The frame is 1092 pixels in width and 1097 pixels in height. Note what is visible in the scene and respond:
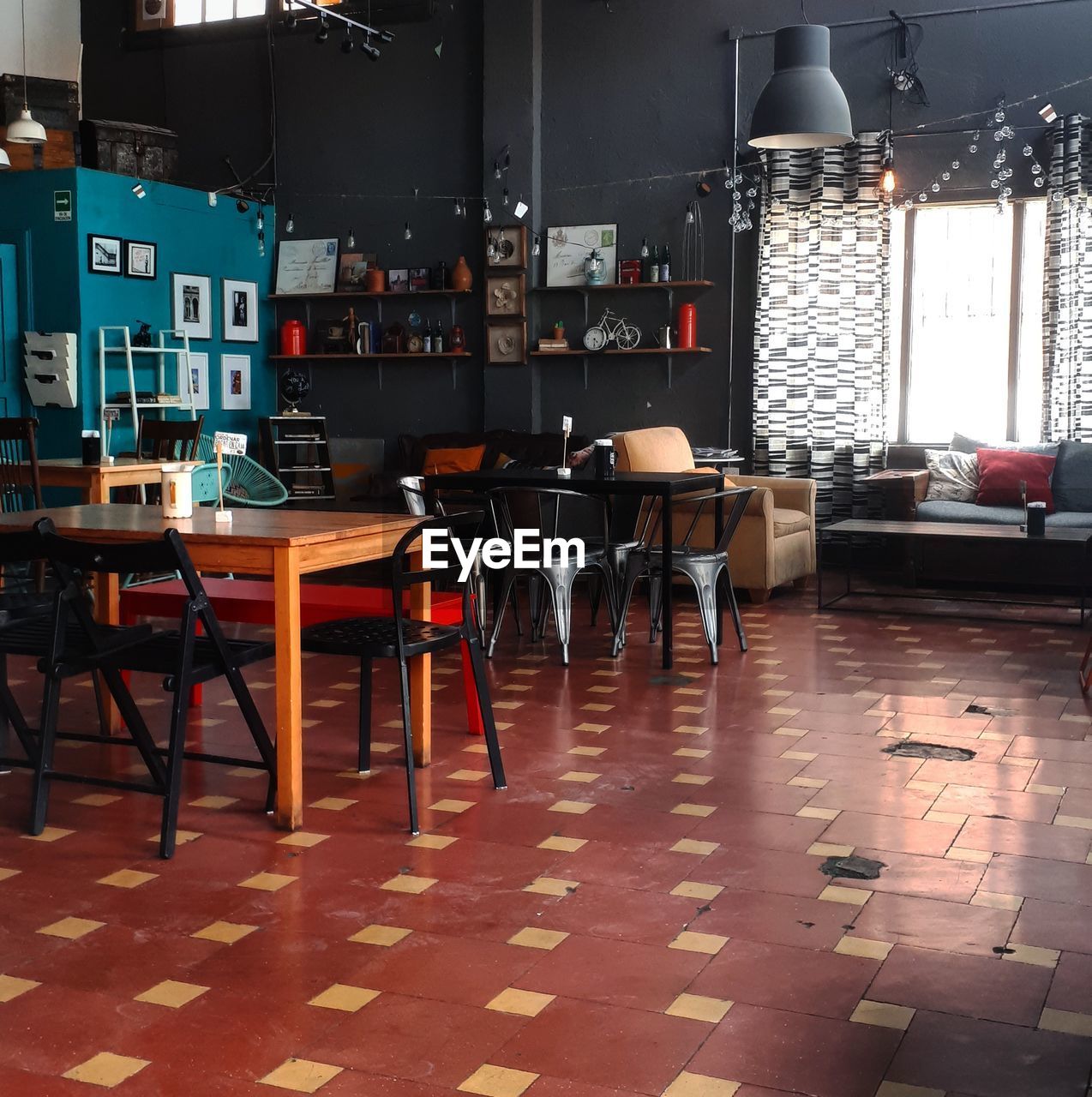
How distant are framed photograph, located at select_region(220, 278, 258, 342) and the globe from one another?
377 millimetres

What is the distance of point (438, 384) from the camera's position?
9.71 meters

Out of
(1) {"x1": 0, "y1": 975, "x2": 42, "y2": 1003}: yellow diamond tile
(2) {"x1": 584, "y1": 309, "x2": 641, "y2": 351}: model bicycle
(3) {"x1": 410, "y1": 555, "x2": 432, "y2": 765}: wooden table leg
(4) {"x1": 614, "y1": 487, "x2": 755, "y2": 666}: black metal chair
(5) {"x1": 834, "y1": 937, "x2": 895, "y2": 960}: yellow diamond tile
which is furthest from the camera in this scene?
(2) {"x1": 584, "y1": 309, "x2": 641, "y2": 351}: model bicycle

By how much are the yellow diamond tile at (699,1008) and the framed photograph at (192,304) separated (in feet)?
25.3

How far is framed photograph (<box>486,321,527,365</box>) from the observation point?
9.26 meters

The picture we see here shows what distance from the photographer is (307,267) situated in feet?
32.7

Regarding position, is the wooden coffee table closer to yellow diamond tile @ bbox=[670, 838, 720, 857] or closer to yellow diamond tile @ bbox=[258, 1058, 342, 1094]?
yellow diamond tile @ bbox=[670, 838, 720, 857]

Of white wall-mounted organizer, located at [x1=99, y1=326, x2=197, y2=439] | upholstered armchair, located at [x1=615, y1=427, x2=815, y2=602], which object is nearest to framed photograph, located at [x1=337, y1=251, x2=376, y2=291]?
white wall-mounted organizer, located at [x1=99, y1=326, x2=197, y2=439]

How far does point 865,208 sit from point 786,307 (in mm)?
793

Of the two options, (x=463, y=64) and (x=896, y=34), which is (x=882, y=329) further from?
(x=463, y=64)

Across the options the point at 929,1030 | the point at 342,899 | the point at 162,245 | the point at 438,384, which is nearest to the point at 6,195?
the point at 162,245

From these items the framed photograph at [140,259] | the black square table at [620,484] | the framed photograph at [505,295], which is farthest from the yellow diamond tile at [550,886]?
the framed photograph at [140,259]

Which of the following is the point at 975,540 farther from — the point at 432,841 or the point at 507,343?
the point at 432,841

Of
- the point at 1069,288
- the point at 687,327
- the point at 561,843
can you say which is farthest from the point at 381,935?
the point at 1069,288

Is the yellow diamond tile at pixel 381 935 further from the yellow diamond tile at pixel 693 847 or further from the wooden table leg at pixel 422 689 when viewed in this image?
the wooden table leg at pixel 422 689
